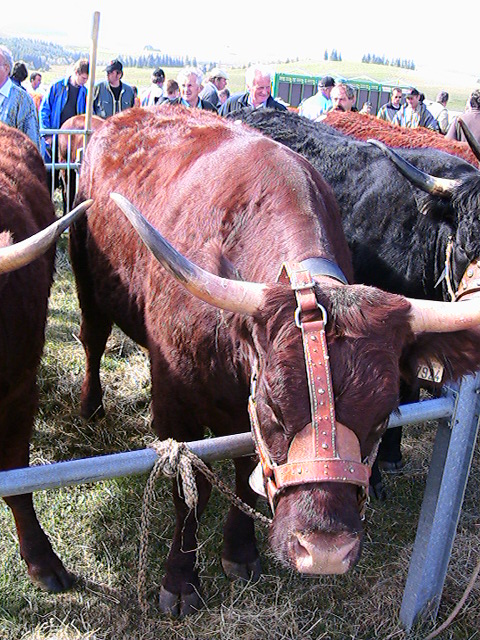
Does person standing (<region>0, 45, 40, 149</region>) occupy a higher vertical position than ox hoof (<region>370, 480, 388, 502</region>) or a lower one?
higher

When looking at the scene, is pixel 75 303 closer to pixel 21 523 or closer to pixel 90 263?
pixel 90 263

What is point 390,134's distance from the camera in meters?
6.11

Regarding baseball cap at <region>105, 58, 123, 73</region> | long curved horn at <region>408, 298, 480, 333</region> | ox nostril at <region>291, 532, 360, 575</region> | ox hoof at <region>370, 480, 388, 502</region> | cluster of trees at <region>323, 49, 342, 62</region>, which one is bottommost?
ox hoof at <region>370, 480, 388, 502</region>

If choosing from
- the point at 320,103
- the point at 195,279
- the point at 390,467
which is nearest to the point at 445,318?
the point at 195,279

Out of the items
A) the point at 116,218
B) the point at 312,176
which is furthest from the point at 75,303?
the point at 312,176

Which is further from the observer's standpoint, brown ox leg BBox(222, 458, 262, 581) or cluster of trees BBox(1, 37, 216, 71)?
cluster of trees BBox(1, 37, 216, 71)

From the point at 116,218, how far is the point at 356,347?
2.23 meters

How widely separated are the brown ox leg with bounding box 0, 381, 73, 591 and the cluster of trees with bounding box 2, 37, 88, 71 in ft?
147

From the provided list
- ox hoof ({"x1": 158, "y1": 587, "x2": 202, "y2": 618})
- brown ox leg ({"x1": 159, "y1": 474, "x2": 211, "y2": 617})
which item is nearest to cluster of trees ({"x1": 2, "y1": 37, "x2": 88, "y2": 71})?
brown ox leg ({"x1": 159, "y1": 474, "x2": 211, "y2": 617})

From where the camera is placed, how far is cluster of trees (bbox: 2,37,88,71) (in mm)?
45431

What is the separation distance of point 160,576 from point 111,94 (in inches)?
297

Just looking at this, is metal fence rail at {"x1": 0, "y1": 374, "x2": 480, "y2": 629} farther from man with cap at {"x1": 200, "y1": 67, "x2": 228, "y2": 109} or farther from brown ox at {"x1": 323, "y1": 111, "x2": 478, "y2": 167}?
man with cap at {"x1": 200, "y1": 67, "x2": 228, "y2": 109}

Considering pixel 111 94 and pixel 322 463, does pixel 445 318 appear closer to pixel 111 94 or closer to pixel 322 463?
pixel 322 463

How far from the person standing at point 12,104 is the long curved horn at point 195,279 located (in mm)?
4043
